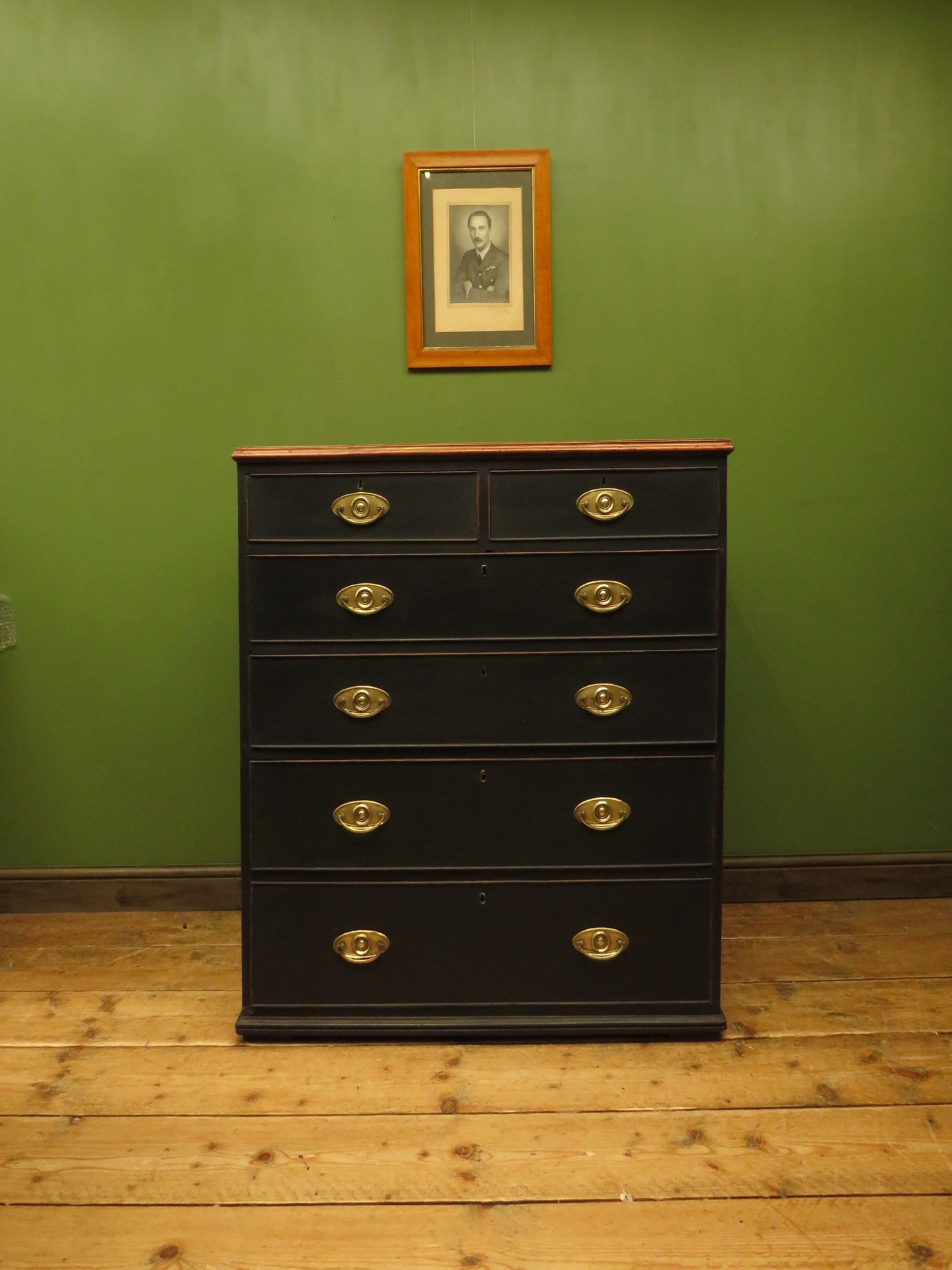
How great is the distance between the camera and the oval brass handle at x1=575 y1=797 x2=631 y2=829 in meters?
1.69

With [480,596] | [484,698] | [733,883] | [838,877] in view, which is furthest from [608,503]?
[838,877]

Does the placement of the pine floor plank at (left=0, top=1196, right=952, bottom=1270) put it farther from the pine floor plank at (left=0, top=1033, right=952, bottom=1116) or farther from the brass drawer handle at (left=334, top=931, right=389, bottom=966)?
the brass drawer handle at (left=334, top=931, right=389, bottom=966)

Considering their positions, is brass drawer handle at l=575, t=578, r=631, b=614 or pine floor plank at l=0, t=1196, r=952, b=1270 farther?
brass drawer handle at l=575, t=578, r=631, b=614

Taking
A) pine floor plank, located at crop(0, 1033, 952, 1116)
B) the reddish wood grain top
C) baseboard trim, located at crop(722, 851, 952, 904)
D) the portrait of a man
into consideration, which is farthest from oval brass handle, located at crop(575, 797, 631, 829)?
the portrait of a man

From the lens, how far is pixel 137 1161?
1.37m

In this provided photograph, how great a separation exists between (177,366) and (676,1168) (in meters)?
2.18

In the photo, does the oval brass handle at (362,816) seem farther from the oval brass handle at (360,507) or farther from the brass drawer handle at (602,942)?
the oval brass handle at (360,507)

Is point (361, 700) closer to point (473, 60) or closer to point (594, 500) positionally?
point (594, 500)

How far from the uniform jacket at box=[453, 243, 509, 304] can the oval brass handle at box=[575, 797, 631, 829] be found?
1383 mm

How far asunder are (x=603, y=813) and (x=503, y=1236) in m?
0.75

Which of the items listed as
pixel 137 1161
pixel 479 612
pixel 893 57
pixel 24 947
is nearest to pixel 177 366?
pixel 479 612

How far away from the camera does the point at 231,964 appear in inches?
80.5

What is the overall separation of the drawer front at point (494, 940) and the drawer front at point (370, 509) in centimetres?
73

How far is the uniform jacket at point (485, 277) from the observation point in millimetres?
2215
